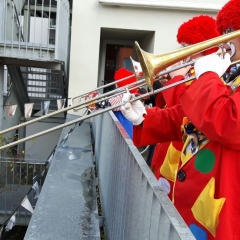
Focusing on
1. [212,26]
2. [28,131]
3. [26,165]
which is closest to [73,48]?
[26,165]

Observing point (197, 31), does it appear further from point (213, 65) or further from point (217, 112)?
point (217, 112)

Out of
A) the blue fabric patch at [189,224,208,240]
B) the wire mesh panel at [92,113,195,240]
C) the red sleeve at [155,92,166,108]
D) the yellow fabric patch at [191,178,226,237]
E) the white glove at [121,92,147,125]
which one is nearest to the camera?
the wire mesh panel at [92,113,195,240]

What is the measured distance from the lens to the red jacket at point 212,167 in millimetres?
1320

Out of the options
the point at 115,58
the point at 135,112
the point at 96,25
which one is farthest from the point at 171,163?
the point at 115,58

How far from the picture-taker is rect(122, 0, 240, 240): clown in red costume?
1.33 metres

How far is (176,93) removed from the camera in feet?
8.19

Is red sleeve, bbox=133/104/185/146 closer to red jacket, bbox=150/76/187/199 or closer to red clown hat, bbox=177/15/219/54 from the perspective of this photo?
red jacket, bbox=150/76/187/199

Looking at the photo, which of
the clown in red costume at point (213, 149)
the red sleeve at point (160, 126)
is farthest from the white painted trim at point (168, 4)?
the clown in red costume at point (213, 149)

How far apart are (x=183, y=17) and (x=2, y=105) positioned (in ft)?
14.6

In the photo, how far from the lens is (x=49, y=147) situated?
8.95m

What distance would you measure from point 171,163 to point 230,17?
3.67 ft

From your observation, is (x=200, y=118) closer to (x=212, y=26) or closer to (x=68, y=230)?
(x=68, y=230)

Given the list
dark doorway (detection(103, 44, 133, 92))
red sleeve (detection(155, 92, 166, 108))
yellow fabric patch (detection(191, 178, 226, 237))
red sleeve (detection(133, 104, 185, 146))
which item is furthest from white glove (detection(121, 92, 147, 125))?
dark doorway (detection(103, 44, 133, 92))

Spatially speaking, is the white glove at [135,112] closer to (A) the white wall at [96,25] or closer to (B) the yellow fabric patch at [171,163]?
(B) the yellow fabric patch at [171,163]
